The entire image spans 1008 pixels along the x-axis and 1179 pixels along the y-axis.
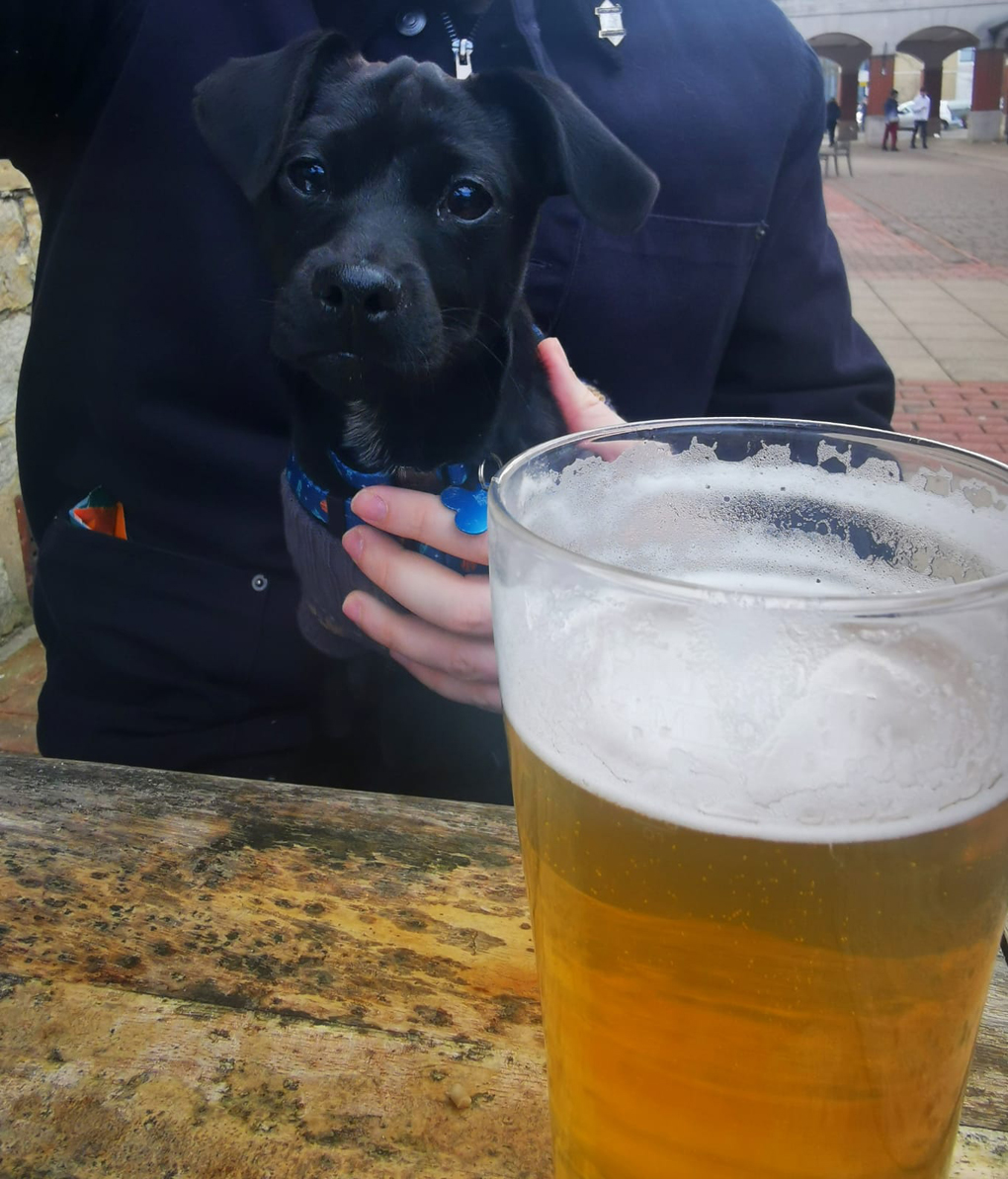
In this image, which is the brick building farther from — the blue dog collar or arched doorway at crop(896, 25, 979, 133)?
the blue dog collar

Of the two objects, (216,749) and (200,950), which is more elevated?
(200,950)

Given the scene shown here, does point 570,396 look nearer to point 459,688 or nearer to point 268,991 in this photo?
point 459,688

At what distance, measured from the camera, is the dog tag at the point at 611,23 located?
135 cm

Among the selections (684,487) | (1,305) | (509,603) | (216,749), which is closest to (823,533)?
(684,487)

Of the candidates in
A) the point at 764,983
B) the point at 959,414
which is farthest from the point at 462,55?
the point at 959,414

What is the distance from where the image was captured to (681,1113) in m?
0.45

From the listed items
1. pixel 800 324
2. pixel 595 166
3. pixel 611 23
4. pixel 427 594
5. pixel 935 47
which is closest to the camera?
pixel 427 594

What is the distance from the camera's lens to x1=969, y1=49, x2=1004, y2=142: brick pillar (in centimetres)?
2583

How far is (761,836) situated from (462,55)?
125cm

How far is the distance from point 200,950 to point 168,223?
0.91 metres

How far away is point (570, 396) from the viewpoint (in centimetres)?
130

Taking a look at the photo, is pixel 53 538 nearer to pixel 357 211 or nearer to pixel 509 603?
pixel 357 211

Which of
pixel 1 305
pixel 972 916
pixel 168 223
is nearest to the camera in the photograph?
pixel 972 916

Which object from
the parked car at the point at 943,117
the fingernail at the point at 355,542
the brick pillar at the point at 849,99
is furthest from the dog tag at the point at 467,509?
the parked car at the point at 943,117
